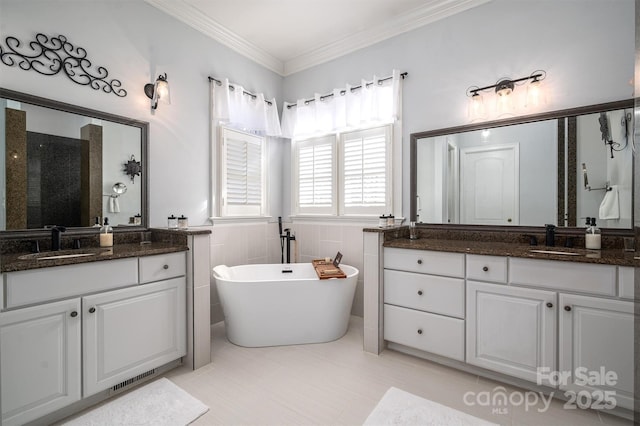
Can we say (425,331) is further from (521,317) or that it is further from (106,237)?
(106,237)

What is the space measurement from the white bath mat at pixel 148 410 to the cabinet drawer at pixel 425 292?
4.97 ft

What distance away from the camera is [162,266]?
6.52ft

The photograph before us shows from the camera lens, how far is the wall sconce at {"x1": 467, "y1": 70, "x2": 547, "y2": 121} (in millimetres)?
2221

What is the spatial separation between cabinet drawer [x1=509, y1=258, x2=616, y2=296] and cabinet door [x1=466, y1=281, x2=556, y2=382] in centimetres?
7

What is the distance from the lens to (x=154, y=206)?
2.48 metres

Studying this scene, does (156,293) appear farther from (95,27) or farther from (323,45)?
(323,45)

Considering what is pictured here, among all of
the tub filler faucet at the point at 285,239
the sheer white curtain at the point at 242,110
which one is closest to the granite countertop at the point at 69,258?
the tub filler faucet at the point at 285,239

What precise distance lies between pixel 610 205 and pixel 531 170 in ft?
1.71

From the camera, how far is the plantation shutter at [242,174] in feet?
10.1

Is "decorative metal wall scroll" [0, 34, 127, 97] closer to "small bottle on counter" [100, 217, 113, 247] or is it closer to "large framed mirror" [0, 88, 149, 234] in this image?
"large framed mirror" [0, 88, 149, 234]

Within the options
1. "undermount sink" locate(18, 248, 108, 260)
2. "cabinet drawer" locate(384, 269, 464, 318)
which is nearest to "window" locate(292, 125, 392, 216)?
"cabinet drawer" locate(384, 269, 464, 318)

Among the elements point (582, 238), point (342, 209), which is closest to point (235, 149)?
point (342, 209)

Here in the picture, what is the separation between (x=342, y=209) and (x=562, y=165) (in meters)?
1.95

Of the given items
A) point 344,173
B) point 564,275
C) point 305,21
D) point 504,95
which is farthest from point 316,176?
point 564,275
